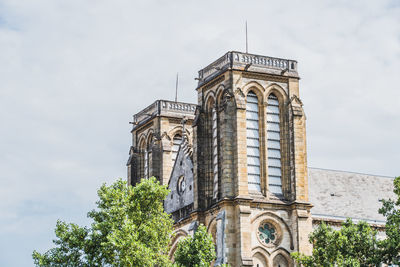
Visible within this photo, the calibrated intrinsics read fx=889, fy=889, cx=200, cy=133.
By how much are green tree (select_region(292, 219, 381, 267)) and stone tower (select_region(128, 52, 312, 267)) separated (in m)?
6.99

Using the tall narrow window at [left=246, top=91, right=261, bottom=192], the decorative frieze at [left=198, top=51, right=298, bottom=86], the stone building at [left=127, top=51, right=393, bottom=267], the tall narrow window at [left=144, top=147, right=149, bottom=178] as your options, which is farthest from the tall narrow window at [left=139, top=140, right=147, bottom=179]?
the tall narrow window at [left=246, top=91, right=261, bottom=192]

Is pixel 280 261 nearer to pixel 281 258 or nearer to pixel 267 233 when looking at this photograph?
pixel 281 258

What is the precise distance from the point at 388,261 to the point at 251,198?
11.2 m

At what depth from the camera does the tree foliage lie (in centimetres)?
5359

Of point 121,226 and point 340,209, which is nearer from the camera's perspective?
point 121,226

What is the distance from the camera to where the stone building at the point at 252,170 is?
6166 centimetres

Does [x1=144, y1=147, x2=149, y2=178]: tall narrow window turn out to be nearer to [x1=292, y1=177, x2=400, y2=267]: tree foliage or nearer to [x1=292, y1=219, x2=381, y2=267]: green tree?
[x1=292, y1=219, x2=381, y2=267]: green tree

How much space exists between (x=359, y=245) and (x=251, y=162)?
39.1ft

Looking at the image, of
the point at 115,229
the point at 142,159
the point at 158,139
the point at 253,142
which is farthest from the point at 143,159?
the point at 115,229

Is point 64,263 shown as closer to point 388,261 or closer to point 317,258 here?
Answer: point 317,258

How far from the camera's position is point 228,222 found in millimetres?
61312

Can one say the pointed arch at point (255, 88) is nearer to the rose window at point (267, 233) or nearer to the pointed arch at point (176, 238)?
the rose window at point (267, 233)

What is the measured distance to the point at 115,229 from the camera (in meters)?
50.7

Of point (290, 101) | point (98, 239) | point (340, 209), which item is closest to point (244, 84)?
point (290, 101)
